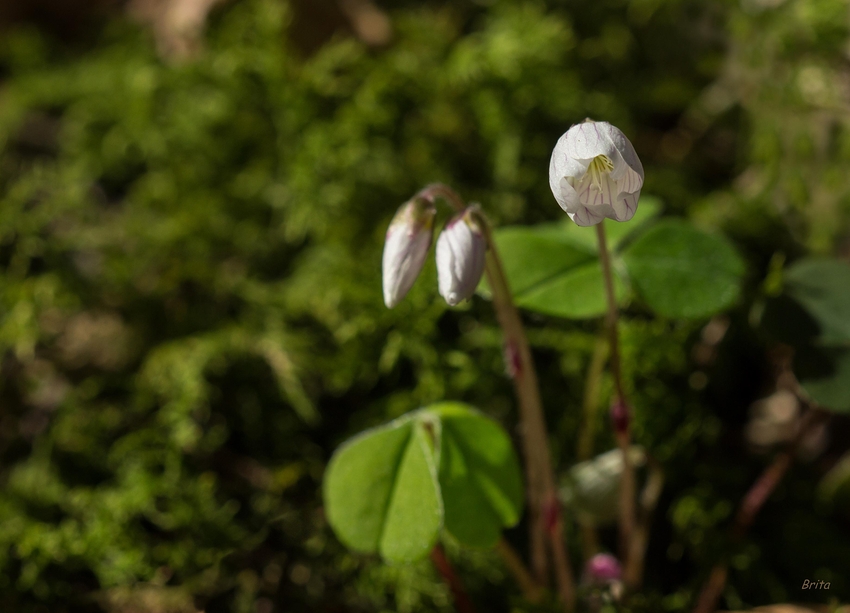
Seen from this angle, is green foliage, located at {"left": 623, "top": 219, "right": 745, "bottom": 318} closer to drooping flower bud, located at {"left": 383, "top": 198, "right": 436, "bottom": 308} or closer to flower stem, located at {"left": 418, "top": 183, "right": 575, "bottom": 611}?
flower stem, located at {"left": 418, "top": 183, "right": 575, "bottom": 611}

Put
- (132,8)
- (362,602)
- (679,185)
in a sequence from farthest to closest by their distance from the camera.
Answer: (132,8), (679,185), (362,602)

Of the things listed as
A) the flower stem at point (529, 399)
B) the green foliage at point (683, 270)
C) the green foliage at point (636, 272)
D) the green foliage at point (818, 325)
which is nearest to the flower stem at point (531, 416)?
the flower stem at point (529, 399)

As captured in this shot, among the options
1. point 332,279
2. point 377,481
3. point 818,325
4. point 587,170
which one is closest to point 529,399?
point 377,481

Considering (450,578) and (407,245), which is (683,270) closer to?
(407,245)

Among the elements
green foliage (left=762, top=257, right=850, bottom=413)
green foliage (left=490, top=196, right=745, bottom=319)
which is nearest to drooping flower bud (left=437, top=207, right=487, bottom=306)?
green foliage (left=490, top=196, right=745, bottom=319)

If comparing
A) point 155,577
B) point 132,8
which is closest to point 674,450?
point 155,577

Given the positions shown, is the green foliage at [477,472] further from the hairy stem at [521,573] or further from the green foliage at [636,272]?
the green foliage at [636,272]

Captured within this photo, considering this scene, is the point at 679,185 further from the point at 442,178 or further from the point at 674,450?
the point at 674,450
